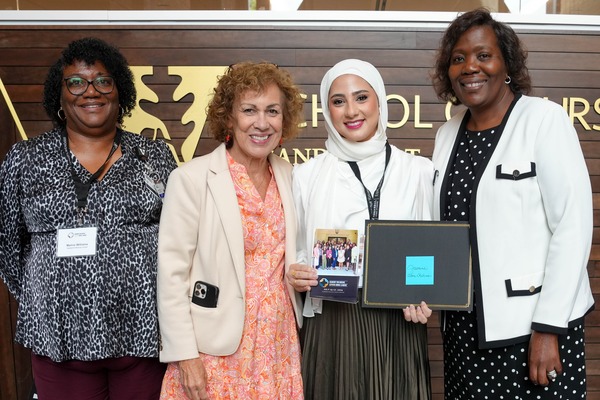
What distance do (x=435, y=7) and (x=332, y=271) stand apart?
91.3 inches

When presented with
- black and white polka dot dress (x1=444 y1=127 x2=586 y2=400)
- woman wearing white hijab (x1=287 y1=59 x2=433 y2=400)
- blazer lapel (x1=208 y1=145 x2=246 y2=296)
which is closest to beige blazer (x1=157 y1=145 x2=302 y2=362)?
blazer lapel (x1=208 y1=145 x2=246 y2=296)

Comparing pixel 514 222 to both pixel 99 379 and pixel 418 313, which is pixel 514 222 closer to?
pixel 418 313

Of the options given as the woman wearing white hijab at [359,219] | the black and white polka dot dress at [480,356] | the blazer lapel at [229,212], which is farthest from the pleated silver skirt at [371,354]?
the blazer lapel at [229,212]

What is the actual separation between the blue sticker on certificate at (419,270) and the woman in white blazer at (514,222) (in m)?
0.17

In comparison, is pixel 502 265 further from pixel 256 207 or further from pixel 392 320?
pixel 256 207

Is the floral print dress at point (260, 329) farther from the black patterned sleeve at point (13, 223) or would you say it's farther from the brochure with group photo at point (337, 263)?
the black patterned sleeve at point (13, 223)

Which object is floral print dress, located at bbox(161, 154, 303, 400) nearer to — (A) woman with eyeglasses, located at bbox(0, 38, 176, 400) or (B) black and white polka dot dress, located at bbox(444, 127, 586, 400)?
(A) woman with eyeglasses, located at bbox(0, 38, 176, 400)

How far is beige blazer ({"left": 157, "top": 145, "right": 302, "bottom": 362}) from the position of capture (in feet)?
5.97

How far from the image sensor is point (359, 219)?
191 centimetres

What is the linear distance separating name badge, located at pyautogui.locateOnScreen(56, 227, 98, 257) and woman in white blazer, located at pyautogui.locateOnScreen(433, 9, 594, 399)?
1323mm

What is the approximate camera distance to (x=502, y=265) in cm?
175

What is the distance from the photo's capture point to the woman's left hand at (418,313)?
176 cm

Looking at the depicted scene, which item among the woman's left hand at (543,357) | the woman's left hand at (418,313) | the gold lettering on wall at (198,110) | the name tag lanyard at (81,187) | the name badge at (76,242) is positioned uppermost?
the gold lettering on wall at (198,110)

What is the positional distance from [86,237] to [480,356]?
1510 millimetres
